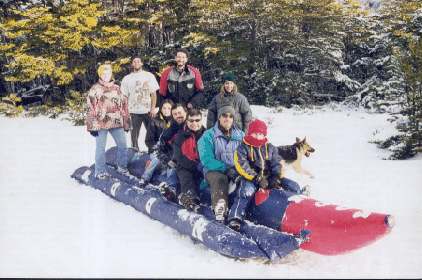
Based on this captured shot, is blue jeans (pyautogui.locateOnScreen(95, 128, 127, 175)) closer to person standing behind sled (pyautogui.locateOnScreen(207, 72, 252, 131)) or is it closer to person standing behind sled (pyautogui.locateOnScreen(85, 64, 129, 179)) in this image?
person standing behind sled (pyautogui.locateOnScreen(85, 64, 129, 179))

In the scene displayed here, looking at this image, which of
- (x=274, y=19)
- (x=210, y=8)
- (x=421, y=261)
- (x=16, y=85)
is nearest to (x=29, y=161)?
(x=421, y=261)

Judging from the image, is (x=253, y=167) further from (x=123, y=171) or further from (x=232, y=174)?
(x=123, y=171)

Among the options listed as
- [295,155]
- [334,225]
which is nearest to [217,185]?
[334,225]

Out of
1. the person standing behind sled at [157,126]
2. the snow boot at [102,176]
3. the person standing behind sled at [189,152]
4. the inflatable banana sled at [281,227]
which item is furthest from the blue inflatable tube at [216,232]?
the person standing behind sled at [157,126]

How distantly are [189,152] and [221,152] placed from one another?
50 centimetres

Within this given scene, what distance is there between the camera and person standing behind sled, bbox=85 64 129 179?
6.20 m

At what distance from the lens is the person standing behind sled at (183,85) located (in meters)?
6.70

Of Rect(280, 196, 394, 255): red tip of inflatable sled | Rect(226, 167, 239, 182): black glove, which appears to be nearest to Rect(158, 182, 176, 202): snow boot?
Rect(226, 167, 239, 182): black glove

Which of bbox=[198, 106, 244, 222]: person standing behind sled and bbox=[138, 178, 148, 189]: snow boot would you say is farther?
bbox=[138, 178, 148, 189]: snow boot

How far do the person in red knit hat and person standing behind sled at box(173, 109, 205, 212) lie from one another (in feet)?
2.51

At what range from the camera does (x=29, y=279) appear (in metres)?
3.66

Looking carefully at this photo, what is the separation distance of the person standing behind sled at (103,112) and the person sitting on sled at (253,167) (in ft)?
7.94

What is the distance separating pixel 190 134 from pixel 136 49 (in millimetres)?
13019

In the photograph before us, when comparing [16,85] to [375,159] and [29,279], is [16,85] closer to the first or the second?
[375,159]
